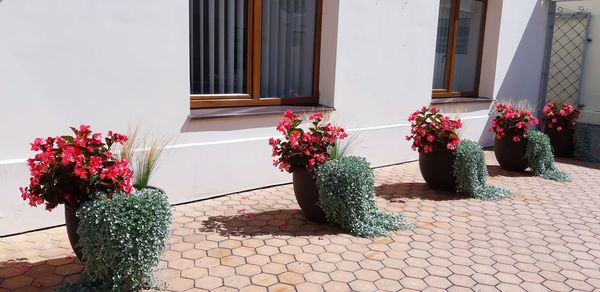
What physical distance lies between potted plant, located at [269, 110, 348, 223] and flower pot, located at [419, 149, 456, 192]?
176cm

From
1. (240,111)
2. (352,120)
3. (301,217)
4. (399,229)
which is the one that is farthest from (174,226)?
(352,120)

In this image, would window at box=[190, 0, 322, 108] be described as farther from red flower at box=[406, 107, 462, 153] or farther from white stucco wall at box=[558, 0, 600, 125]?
white stucco wall at box=[558, 0, 600, 125]

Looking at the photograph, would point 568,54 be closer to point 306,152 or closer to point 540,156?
point 540,156

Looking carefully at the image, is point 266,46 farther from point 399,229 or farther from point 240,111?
point 399,229

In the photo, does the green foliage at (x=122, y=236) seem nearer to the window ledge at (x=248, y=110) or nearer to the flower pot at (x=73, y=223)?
the flower pot at (x=73, y=223)

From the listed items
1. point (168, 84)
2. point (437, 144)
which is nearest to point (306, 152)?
point (168, 84)

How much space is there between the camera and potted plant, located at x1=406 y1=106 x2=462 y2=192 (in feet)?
18.2

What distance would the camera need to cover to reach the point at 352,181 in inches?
165

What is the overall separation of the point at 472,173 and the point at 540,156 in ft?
6.33

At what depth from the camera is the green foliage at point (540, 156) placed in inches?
271

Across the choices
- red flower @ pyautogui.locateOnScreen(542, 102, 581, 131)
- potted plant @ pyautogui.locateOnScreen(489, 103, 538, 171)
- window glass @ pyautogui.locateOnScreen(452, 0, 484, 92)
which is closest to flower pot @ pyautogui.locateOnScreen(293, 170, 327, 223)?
potted plant @ pyautogui.locateOnScreen(489, 103, 538, 171)

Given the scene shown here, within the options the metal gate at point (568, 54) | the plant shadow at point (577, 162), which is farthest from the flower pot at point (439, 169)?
the metal gate at point (568, 54)

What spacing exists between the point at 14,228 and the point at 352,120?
160 inches

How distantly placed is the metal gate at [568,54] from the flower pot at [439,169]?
301 inches
